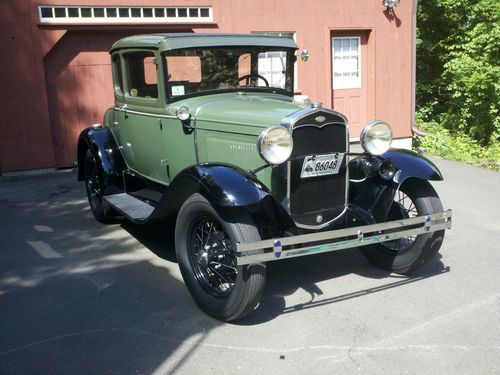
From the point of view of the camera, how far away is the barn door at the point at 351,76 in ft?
33.5

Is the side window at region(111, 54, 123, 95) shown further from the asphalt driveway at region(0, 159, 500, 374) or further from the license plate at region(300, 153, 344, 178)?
the license plate at region(300, 153, 344, 178)

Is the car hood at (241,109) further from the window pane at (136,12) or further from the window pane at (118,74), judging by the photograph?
the window pane at (136,12)

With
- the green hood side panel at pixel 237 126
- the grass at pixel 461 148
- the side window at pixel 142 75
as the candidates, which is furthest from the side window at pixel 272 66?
the grass at pixel 461 148

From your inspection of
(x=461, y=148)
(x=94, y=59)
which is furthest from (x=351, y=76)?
(x=94, y=59)

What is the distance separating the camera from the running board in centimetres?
460

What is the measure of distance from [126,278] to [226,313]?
124 centimetres

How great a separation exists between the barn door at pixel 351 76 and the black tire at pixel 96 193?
5477mm

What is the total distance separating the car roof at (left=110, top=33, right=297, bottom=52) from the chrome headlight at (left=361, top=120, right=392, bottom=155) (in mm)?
1495

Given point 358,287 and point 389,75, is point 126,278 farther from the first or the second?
point 389,75

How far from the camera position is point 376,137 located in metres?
3.92

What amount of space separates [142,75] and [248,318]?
2.66 m

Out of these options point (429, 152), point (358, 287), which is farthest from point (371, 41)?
point (358, 287)

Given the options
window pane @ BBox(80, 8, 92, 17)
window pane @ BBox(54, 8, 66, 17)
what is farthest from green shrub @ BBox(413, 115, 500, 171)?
window pane @ BBox(54, 8, 66, 17)

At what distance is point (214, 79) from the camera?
4.72 m
